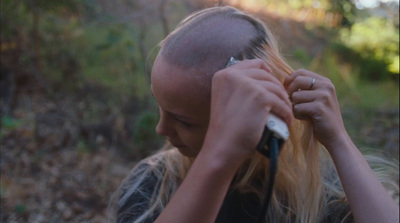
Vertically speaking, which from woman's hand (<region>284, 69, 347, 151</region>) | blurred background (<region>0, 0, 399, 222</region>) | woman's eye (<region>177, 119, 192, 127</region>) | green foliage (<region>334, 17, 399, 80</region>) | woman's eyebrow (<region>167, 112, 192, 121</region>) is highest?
green foliage (<region>334, 17, 399, 80</region>)

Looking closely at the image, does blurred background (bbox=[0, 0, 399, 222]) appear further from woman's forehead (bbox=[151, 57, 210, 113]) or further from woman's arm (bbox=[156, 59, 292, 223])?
woman's arm (bbox=[156, 59, 292, 223])

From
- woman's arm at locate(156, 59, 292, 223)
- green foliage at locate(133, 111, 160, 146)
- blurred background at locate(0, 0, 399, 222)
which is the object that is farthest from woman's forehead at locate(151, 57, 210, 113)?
green foliage at locate(133, 111, 160, 146)

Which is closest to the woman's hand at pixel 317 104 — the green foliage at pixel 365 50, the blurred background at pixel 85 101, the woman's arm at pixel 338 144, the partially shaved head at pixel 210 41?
the woman's arm at pixel 338 144

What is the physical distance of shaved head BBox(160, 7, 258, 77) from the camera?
52.9 inches

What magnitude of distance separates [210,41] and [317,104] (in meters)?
0.34

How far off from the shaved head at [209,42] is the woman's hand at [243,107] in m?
0.22

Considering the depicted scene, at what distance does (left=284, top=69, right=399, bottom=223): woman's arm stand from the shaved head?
0.61 feet

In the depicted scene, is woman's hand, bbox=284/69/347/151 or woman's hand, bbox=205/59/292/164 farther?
woman's hand, bbox=284/69/347/151

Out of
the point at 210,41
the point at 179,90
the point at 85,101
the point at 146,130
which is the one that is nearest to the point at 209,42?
the point at 210,41

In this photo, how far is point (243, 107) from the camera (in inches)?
41.8

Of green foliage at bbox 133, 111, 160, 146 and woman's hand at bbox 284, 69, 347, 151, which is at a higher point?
woman's hand at bbox 284, 69, 347, 151

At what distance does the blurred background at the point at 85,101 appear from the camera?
4066 millimetres

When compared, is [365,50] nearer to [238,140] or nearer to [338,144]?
[338,144]

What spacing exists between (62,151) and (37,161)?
0.31m
